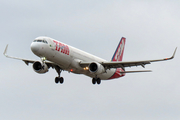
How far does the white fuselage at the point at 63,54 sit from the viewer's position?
154ft

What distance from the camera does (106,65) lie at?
53.2m

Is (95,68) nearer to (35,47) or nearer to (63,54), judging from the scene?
(63,54)

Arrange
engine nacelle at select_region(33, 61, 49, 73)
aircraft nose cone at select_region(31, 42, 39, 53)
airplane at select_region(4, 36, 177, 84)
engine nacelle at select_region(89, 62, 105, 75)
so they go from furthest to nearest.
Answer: engine nacelle at select_region(33, 61, 49, 73), engine nacelle at select_region(89, 62, 105, 75), airplane at select_region(4, 36, 177, 84), aircraft nose cone at select_region(31, 42, 39, 53)

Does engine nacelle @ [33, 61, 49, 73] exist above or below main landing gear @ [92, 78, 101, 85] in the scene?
above

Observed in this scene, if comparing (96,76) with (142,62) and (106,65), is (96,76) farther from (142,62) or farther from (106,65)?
(142,62)

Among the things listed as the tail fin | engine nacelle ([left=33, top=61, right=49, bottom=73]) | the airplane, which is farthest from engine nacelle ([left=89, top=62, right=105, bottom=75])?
the tail fin

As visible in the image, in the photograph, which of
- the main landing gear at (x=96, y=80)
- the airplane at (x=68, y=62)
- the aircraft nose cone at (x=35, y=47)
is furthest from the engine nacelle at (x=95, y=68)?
the aircraft nose cone at (x=35, y=47)

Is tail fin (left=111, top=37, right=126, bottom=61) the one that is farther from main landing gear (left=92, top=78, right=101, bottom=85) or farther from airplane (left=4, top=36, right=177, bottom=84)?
main landing gear (left=92, top=78, right=101, bottom=85)

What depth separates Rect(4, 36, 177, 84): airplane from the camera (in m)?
47.4

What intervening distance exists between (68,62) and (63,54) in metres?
1.56

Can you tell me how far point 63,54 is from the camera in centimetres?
4909

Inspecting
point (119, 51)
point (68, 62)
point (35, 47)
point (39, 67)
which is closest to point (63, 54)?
point (68, 62)

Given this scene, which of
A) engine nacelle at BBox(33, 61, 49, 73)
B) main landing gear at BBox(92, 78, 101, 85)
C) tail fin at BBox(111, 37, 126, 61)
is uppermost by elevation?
tail fin at BBox(111, 37, 126, 61)

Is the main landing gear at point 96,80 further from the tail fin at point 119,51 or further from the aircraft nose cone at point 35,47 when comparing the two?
the aircraft nose cone at point 35,47
